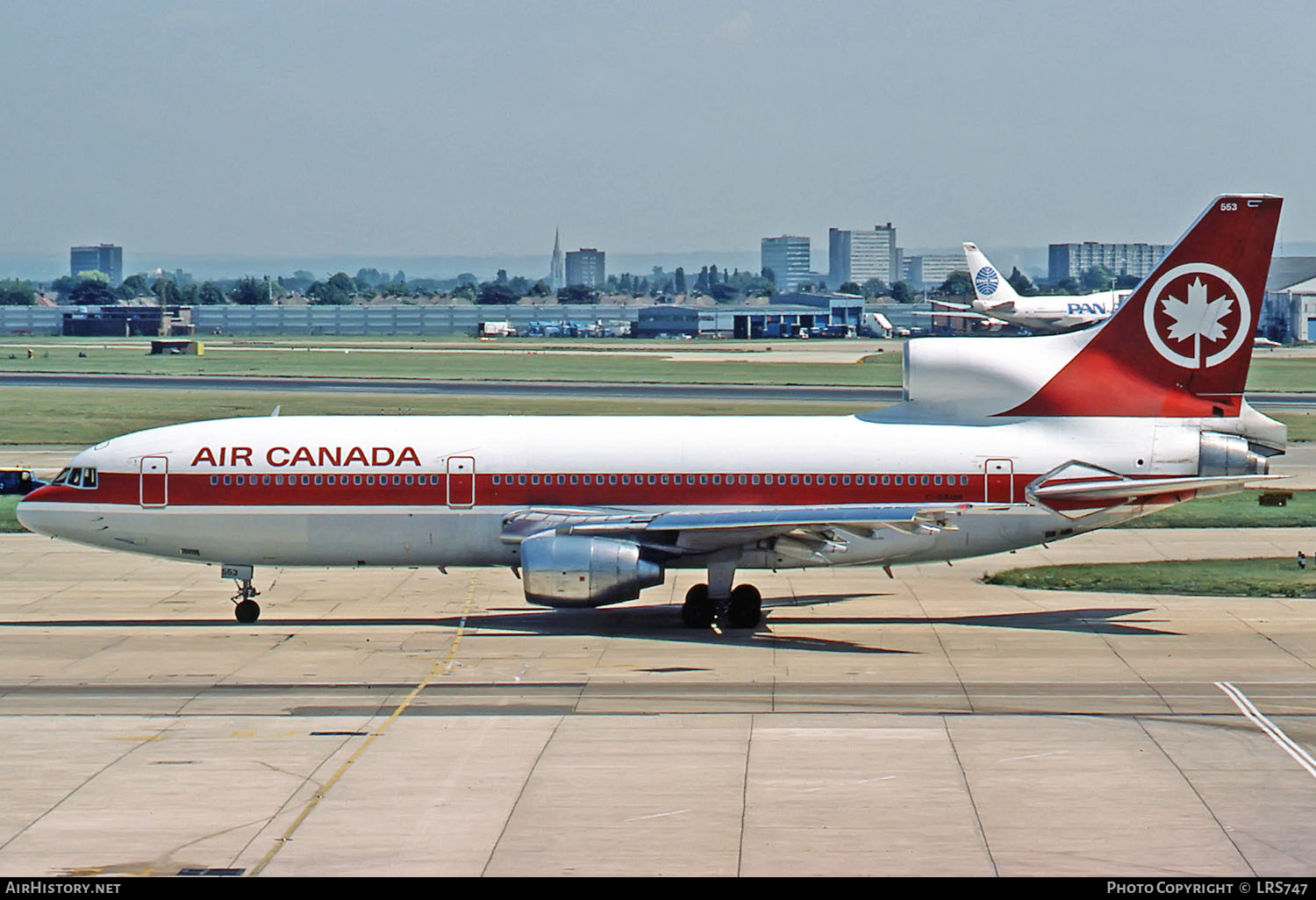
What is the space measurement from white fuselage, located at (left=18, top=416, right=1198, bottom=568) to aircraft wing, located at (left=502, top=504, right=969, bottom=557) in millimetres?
327

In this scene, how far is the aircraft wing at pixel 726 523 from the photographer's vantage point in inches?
1221

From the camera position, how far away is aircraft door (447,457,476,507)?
1329 inches

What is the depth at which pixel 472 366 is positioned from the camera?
124750 mm

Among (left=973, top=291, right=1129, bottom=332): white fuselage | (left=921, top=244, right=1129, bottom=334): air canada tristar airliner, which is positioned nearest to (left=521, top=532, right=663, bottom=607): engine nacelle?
(left=921, top=244, right=1129, bottom=334): air canada tristar airliner

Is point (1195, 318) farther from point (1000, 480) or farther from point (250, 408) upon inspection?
point (250, 408)

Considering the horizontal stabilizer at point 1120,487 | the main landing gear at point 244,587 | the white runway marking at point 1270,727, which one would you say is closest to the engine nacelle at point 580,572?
the main landing gear at point 244,587

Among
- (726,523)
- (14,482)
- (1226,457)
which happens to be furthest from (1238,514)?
(14,482)

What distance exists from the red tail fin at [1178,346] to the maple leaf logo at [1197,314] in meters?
0.02

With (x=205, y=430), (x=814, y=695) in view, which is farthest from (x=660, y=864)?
(x=205, y=430)

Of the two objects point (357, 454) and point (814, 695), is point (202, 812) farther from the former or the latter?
point (357, 454)

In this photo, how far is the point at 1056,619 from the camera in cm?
3406

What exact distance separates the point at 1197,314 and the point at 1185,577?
782 cm
